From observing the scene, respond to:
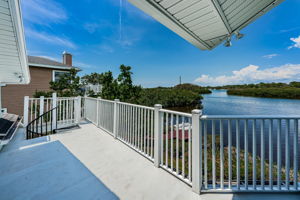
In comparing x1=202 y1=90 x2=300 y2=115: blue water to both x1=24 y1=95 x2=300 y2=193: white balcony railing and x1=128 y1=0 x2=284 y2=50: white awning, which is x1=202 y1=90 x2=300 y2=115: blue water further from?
x1=128 y1=0 x2=284 y2=50: white awning

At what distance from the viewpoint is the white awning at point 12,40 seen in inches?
82.8

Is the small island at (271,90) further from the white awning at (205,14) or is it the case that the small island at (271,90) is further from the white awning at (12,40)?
the white awning at (12,40)

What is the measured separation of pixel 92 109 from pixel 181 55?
1100cm

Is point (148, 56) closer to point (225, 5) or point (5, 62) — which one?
point (5, 62)

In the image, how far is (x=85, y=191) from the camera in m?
1.78

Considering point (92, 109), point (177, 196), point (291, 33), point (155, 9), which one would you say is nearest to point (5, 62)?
point (92, 109)

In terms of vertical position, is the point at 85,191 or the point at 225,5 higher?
the point at 225,5

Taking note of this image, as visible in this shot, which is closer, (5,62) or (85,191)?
(85,191)

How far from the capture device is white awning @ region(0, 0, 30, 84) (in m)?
2.10

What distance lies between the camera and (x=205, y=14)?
1.70 meters

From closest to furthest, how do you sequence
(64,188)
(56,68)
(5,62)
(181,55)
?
(64,188), (5,62), (56,68), (181,55)

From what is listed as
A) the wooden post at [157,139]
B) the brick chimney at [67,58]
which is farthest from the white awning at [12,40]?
the brick chimney at [67,58]

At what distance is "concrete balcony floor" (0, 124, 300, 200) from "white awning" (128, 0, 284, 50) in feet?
7.86

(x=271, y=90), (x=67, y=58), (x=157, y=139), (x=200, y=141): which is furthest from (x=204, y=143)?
(x=271, y=90)
